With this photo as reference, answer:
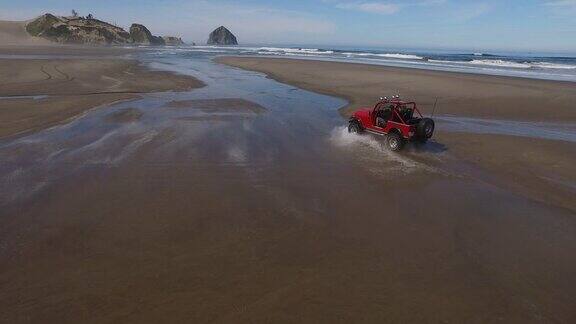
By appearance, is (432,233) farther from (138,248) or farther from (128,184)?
(128,184)

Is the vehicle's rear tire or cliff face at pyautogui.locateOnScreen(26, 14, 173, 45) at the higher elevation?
cliff face at pyautogui.locateOnScreen(26, 14, 173, 45)

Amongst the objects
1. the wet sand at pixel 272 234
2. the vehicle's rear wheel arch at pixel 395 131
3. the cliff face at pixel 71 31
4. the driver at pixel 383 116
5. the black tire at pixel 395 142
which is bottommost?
the wet sand at pixel 272 234

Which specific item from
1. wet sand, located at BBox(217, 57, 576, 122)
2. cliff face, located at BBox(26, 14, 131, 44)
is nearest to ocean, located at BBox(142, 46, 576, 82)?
wet sand, located at BBox(217, 57, 576, 122)

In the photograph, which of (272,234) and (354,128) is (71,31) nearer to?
(354,128)

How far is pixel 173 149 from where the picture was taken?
39.9 feet

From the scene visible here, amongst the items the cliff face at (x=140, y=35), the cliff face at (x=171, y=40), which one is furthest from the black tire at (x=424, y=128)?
the cliff face at (x=171, y=40)

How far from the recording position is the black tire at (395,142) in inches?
510

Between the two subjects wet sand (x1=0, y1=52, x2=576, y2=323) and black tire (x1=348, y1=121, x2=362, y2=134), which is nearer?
wet sand (x1=0, y1=52, x2=576, y2=323)

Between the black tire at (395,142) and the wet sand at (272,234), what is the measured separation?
1.22 feet

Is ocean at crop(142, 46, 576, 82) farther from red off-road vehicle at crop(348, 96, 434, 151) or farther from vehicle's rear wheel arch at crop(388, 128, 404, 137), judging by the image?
vehicle's rear wheel arch at crop(388, 128, 404, 137)

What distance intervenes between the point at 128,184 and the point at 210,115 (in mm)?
8208

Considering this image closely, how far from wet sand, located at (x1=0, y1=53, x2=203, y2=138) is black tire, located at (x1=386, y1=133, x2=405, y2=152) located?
11902mm

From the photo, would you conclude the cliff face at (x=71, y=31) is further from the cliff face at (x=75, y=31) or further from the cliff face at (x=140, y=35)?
the cliff face at (x=140, y=35)

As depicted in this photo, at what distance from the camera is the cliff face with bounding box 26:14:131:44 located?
107 meters
